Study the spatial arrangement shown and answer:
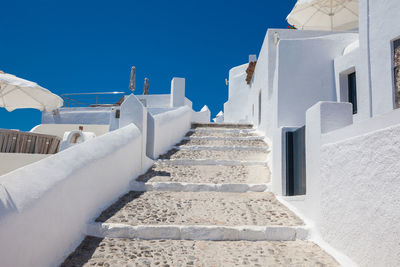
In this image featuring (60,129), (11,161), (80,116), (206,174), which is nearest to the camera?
(206,174)

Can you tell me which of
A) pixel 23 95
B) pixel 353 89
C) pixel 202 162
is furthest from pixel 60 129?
pixel 353 89

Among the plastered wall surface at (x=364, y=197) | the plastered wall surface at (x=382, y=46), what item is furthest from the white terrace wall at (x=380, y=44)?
the plastered wall surface at (x=364, y=197)

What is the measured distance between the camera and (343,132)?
285 centimetres

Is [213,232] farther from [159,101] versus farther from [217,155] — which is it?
[159,101]

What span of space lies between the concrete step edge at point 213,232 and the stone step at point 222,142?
4.87 meters

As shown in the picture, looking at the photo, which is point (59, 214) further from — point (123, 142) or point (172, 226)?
point (123, 142)

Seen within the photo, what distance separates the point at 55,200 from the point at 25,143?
616 centimetres

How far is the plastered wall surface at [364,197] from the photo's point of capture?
205 centimetres

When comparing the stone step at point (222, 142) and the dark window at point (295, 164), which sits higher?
the stone step at point (222, 142)

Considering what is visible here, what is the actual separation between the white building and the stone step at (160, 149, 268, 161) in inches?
46.6

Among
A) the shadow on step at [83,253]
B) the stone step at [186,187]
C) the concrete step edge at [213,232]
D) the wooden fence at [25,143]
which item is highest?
the wooden fence at [25,143]

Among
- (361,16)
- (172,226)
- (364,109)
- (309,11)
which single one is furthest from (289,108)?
(309,11)

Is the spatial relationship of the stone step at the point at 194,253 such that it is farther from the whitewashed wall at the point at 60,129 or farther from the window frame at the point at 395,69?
the whitewashed wall at the point at 60,129

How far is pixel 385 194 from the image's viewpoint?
83.3 inches
